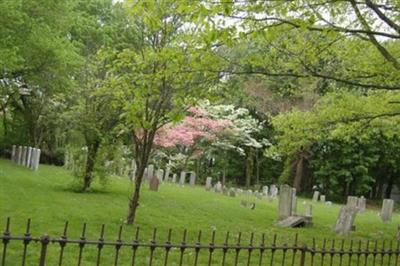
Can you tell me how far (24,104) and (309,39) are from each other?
25042mm

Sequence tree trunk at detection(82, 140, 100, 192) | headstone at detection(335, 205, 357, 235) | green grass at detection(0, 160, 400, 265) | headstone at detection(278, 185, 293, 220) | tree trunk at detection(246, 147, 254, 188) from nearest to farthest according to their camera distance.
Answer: green grass at detection(0, 160, 400, 265), headstone at detection(335, 205, 357, 235), headstone at detection(278, 185, 293, 220), tree trunk at detection(82, 140, 100, 192), tree trunk at detection(246, 147, 254, 188)

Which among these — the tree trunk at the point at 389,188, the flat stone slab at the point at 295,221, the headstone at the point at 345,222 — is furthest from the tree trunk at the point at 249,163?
the headstone at the point at 345,222

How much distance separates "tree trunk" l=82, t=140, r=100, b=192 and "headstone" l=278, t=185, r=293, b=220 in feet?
19.1

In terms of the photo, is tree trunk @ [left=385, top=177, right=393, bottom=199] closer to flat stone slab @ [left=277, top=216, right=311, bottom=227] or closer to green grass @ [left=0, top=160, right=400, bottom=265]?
green grass @ [left=0, top=160, right=400, bottom=265]

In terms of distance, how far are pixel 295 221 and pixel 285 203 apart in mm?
1302

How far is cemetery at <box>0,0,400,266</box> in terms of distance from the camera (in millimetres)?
7262

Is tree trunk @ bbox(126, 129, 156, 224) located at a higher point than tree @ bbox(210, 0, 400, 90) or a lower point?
lower

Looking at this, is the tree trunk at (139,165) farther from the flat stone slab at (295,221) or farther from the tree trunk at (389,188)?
the tree trunk at (389,188)

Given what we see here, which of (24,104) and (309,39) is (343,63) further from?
(24,104)

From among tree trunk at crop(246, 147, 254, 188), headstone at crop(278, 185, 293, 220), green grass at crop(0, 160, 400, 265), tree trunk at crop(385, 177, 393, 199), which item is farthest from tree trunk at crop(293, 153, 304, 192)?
headstone at crop(278, 185, 293, 220)

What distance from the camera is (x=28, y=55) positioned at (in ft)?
74.1

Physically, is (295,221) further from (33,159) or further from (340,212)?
(33,159)

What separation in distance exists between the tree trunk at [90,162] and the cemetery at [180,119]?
0.03 metres

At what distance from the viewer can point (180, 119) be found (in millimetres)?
7062
